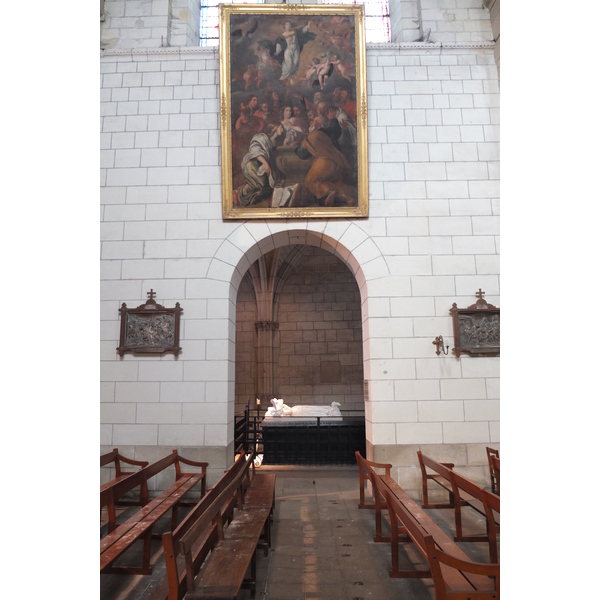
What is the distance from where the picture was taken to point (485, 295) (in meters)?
6.75

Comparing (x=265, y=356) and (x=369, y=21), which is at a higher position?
(x=369, y=21)

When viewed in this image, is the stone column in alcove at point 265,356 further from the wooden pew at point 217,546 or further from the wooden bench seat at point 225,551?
the wooden bench seat at point 225,551

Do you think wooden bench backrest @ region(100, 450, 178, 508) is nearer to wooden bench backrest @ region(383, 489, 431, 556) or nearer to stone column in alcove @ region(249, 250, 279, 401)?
wooden bench backrest @ region(383, 489, 431, 556)

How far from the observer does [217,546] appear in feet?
11.2

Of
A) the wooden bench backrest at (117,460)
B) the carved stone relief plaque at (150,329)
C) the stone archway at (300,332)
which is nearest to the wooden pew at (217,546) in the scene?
the wooden bench backrest at (117,460)

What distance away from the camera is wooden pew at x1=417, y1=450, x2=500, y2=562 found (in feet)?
12.0

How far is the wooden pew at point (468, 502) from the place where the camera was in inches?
144

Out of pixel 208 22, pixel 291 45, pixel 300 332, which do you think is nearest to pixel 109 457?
pixel 291 45

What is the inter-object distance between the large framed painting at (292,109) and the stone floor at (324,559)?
4068 millimetres

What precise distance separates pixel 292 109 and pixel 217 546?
5.84 m

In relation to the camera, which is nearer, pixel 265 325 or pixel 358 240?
pixel 358 240

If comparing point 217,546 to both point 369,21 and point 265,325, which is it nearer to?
point 369,21

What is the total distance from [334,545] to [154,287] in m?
4.18
